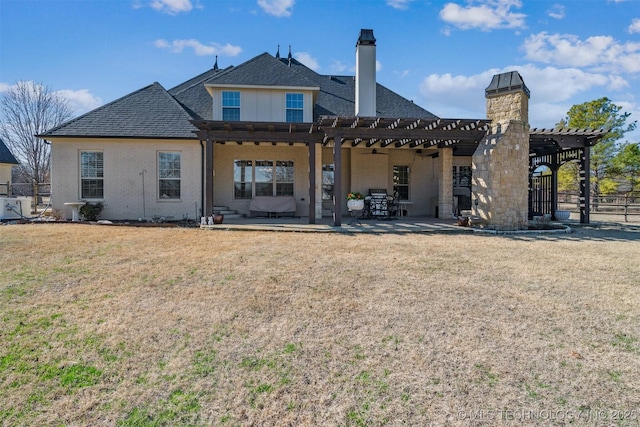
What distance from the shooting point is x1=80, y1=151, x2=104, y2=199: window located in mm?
13062

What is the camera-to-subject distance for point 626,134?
23406 mm

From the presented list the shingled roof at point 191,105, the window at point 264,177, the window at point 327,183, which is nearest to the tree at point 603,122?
the shingled roof at point 191,105

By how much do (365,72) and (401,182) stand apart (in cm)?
496

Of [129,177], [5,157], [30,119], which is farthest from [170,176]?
[30,119]

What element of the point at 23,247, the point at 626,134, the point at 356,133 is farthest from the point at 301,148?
the point at 626,134

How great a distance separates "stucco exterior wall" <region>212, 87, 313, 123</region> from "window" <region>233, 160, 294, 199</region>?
181 centimetres

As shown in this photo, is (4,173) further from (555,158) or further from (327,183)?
(555,158)

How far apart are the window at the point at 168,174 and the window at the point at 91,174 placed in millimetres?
2043

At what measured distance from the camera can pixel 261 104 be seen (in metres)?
14.3

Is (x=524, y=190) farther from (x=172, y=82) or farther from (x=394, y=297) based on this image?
(x=172, y=82)

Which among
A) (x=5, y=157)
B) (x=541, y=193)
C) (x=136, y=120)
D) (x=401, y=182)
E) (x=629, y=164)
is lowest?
(x=541, y=193)

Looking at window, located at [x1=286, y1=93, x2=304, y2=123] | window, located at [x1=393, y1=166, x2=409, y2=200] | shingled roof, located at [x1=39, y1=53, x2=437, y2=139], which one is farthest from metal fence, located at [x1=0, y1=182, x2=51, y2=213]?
window, located at [x1=393, y1=166, x2=409, y2=200]

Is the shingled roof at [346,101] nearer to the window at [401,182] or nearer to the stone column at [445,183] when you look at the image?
the stone column at [445,183]

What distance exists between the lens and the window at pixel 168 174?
43.4ft
